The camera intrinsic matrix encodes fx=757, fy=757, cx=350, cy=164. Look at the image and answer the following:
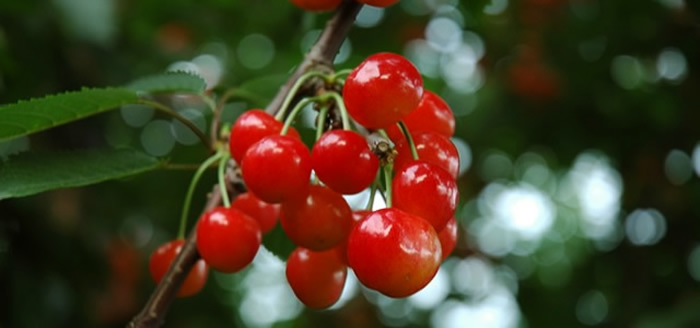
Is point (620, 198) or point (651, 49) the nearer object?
point (651, 49)

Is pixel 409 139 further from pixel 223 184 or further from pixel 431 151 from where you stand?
pixel 223 184

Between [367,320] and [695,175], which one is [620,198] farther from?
[367,320]

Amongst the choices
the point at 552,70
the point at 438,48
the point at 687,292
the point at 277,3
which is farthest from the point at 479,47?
the point at 687,292

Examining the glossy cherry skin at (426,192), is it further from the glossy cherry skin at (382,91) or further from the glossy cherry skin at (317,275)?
the glossy cherry skin at (317,275)

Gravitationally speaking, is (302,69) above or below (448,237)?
above

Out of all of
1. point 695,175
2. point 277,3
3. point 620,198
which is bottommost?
point 620,198

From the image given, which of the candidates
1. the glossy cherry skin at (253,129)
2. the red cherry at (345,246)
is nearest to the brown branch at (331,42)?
the glossy cherry skin at (253,129)

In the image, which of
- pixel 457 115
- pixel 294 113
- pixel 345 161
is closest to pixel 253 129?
pixel 294 113
